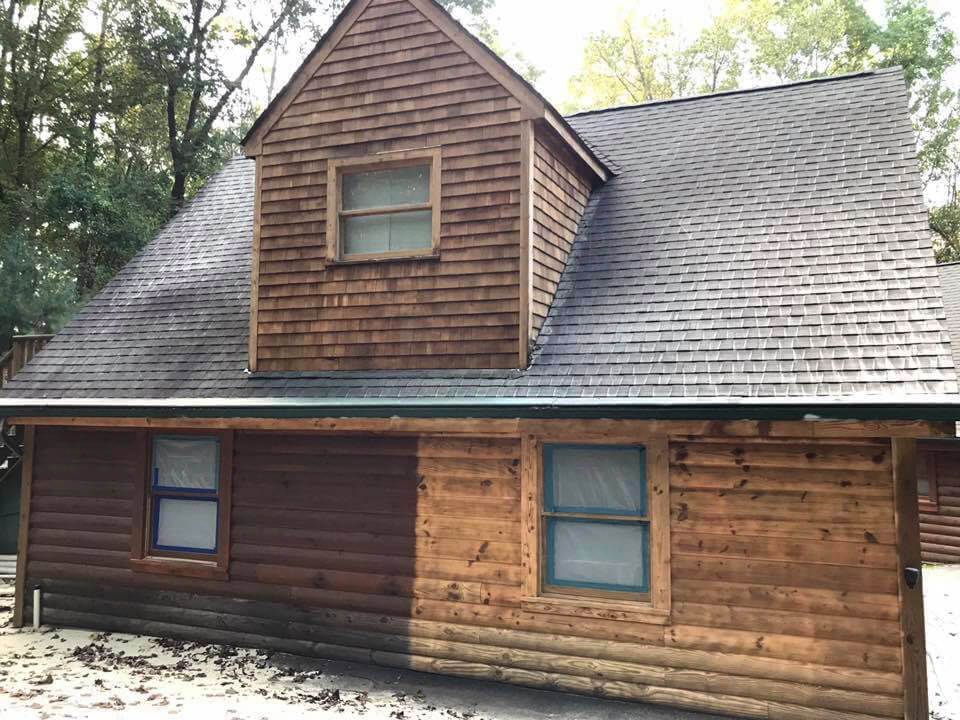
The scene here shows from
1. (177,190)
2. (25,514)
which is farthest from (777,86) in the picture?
(177,190)

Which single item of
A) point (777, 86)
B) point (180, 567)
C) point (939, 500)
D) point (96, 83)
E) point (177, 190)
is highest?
point (96, 83)

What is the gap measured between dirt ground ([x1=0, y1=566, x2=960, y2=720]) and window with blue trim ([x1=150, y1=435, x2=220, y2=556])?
104 cm

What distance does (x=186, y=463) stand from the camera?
819 centimetres

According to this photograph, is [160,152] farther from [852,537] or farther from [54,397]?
[852,537]

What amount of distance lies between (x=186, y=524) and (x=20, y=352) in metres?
5.77

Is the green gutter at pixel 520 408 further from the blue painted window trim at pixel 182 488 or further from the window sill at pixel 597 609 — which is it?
the window sill at pixel 597 609

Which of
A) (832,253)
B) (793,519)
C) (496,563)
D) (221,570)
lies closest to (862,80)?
(832,253)

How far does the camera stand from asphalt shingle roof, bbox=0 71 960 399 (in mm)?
5953

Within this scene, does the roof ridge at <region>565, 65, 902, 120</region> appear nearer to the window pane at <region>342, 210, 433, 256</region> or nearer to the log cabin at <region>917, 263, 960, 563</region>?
the window pane at <region>342, 210, 433, 256</region>

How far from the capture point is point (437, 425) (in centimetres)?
660

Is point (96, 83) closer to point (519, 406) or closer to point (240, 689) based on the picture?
point (240, 689)

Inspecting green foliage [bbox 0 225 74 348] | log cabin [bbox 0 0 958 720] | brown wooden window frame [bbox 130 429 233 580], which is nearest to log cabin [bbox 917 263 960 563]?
log cabin [bbox 0 0 958 720]

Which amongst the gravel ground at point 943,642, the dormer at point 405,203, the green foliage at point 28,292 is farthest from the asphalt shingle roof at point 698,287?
the green foliage at point 28,292

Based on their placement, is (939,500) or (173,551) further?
(939,500)
